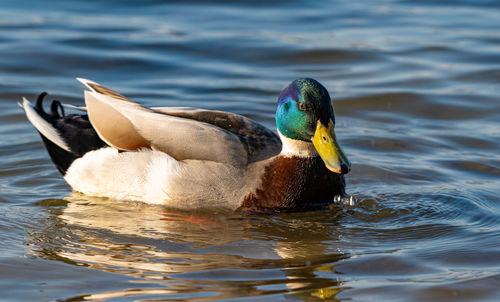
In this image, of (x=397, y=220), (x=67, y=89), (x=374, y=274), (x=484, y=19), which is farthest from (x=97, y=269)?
(x=484, y=19)

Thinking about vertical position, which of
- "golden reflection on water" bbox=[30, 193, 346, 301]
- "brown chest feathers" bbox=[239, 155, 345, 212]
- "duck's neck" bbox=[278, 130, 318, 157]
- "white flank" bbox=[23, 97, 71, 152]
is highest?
"white flank" bbox=[23, 97, 71, 152]

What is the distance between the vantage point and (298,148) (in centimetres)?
578

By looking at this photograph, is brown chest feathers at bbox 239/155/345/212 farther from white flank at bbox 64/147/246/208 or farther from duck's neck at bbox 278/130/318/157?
white flank at bbox 64/147/246/208

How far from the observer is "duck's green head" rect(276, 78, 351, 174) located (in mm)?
5414

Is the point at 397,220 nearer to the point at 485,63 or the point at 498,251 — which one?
the point at 498,251

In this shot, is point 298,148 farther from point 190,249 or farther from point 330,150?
point 190,249

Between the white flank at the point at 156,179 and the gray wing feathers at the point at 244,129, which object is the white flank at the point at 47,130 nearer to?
the white flank at the point at 156,179

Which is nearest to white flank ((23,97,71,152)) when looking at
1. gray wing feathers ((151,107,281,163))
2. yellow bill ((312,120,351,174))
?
gray wing feathers ((151,107,281,163))

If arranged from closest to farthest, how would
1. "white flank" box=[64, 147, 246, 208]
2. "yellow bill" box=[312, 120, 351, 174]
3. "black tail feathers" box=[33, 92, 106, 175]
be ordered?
"yellow bill" box=[312, 120, 351, 174]
"white flank" box=[64, 147, 246, 208]
"black tail feathers" box=[33, 92, 106, 175]

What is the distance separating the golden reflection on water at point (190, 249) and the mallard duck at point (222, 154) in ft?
0.48

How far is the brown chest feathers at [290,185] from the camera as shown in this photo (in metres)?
5.73

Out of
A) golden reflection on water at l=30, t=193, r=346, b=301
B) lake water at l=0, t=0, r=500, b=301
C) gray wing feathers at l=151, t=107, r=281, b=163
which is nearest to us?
golden reflection on water at l=30, t=193, r=346, b=301

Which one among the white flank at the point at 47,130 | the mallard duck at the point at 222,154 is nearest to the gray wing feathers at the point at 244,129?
the mallard duck at the point at 222,154

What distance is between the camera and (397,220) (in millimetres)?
5637
